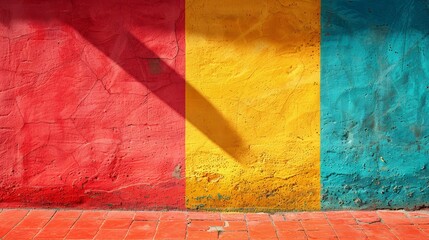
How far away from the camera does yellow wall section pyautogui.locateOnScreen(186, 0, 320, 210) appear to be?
475 centimetres

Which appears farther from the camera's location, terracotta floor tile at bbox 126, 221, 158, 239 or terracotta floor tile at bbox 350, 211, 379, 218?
terracotta floor tile at bbox 350, 211, 379, 218

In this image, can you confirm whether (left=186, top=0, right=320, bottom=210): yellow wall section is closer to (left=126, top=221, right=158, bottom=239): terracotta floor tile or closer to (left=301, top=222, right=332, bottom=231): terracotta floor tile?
(left=301, top=222, right=332, bottom=231): terracotta floor tile

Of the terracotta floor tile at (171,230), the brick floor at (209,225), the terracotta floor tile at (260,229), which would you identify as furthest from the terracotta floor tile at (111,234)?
the terracotta floor tile at (260,229)

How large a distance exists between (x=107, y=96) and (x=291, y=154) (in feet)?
5.99

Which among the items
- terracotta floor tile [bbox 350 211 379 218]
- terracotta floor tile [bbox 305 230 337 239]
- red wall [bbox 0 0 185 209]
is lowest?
terracotta floor tile [bbox 305 230 337 239]

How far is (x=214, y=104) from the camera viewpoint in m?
4.80

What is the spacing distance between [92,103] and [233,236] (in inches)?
71.3

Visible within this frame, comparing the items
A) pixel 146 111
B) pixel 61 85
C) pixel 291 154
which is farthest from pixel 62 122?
pixel 291 154

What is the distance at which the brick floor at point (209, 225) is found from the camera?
14.1 feet

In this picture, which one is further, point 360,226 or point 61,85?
point 61,85

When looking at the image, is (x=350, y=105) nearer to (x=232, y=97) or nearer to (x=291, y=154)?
(x=291, y=154)

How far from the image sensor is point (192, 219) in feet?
15.4

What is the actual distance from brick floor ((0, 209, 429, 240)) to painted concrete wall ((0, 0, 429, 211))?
11cm

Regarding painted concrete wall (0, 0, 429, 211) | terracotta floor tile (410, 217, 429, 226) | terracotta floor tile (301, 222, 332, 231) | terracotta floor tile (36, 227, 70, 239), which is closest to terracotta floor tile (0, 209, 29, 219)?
painted concrete wall (0, 0, 429, 211)
